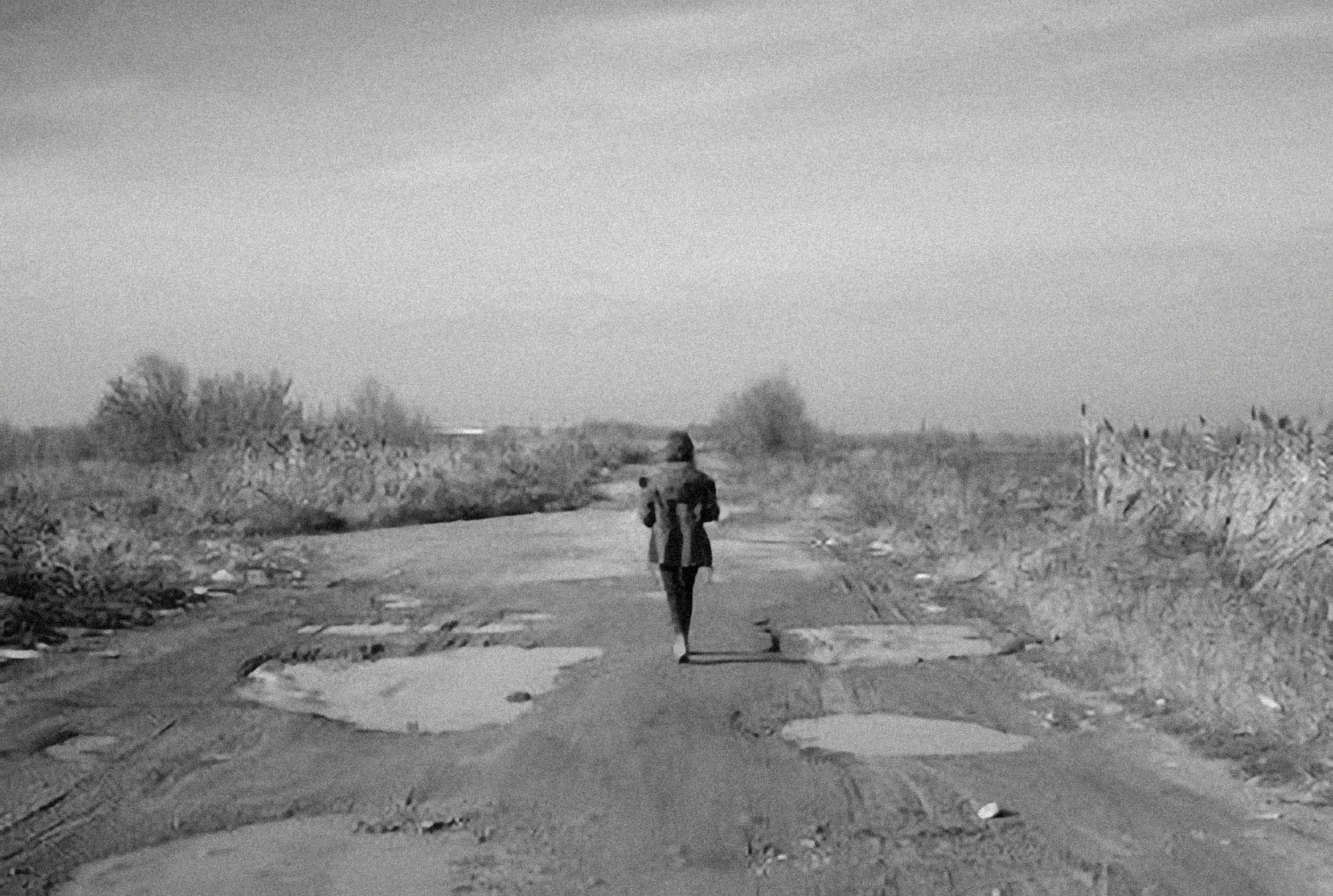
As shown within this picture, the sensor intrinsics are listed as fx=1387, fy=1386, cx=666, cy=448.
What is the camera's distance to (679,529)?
11.3 m

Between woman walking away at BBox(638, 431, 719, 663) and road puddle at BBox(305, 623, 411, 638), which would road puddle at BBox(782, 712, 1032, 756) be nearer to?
woman walking away at BBox(638, 431, 719, 663)

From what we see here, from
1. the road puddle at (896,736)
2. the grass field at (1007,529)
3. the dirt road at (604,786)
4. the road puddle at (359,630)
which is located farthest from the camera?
the road puddle at (359,630)

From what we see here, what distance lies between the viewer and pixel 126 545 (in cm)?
1595

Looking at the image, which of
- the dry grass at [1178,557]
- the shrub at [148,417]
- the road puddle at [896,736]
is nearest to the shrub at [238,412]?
the shrub at [148,417]

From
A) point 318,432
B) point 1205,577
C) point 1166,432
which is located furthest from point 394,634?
point 318,432

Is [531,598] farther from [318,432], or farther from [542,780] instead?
[318,432]

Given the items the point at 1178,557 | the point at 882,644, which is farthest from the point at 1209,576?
the point at 882,644

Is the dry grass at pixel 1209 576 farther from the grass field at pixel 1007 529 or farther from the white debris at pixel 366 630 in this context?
the white debris at pixel 366 630

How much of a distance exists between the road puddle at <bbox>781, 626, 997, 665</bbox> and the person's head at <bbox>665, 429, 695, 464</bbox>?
1857 millimetres

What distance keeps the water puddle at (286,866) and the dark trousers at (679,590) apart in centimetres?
489

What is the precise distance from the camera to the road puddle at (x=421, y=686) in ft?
30.5

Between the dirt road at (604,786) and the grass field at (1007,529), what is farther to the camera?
the grass field at (1007,529)

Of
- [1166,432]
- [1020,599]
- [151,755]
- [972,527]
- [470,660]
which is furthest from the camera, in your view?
[972,527]

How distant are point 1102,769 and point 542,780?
3154mm
